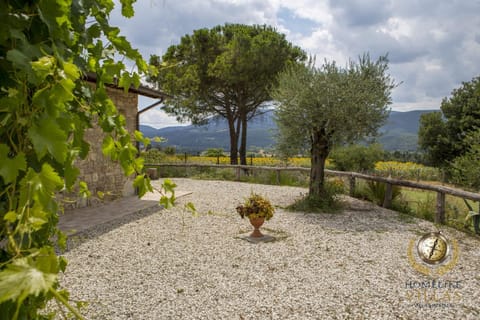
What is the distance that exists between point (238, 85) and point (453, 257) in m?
14.5

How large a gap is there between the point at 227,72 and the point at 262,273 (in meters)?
13.6

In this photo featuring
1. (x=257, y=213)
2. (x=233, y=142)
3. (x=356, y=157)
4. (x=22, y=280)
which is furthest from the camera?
(x=233, y=142)

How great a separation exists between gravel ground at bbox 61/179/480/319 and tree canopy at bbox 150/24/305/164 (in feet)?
36.4

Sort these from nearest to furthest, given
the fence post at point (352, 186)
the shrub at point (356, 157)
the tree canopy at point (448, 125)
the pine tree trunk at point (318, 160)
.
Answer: the pine tree trunk at point (318, 160) < the fence post at point (352, 186) < the shrub at point (356, 157) < the tree canopy at point (448, 125)

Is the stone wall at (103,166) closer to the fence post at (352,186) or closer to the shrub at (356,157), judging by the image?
the fence post at (352,186)

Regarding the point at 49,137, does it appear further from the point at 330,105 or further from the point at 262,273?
the point at 330,105

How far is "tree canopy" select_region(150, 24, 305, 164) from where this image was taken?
16766mm

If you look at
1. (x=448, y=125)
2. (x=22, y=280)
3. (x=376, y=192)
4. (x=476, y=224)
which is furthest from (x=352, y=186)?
(x=448, y=125)

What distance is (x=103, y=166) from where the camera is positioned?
8.21 metres

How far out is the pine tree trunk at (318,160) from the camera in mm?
8633

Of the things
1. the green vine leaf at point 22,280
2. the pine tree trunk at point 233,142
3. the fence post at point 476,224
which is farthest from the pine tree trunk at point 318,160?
the pine tree trunk at point 233,142

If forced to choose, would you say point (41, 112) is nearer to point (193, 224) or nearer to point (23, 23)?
point (23, 23)

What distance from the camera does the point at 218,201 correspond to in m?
9.18

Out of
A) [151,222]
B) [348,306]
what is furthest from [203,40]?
[348,306]
